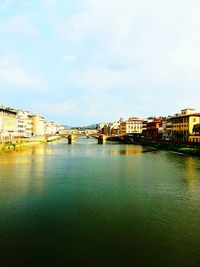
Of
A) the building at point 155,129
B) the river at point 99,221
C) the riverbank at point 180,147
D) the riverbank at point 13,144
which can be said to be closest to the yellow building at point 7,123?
the riverbank at point 13,144

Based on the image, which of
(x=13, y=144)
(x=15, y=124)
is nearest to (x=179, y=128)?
(x=13, y=144)

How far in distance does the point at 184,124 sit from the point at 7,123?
40.7 metres

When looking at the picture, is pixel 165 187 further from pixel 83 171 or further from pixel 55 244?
pixel 55 244

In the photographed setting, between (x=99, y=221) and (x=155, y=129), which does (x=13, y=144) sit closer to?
(x=99, y=221)

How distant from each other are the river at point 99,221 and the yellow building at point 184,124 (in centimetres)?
4017

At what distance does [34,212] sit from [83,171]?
14.8m

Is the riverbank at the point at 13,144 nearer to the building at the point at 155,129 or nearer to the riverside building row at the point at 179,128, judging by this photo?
the riverside building row at the point at 179,128

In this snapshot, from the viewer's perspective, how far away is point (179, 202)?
17.9 meters

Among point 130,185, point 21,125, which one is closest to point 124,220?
point 130,185

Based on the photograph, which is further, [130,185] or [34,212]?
[130,185]

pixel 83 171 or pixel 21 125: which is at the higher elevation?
pixel 21 125

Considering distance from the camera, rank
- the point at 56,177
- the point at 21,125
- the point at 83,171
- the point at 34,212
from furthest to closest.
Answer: the point at 21,125, the point at 83,171, the point at 56,177, the point at 34,212

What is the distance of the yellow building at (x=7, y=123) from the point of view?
230 ft

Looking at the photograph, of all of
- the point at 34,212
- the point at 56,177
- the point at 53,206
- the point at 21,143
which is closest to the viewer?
the point at 34,212
